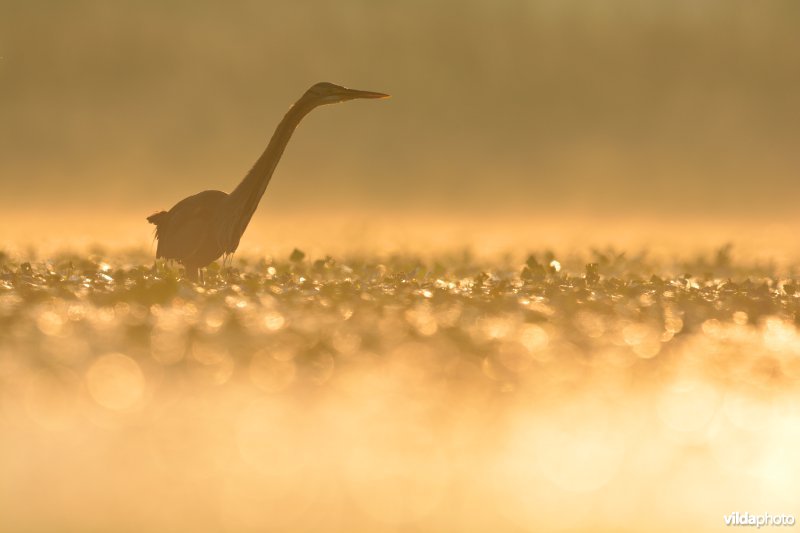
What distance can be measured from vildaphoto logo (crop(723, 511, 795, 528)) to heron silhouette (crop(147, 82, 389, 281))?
1036 cm

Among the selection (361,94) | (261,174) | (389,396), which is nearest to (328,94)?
(361,94)

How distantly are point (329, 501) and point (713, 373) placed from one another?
514cm

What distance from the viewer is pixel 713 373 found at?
1138 cm

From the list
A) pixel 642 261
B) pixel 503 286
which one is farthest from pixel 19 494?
pixel 642 261

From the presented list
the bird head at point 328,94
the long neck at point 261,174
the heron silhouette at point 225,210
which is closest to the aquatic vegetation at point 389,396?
the heron silhouette at point 225,210

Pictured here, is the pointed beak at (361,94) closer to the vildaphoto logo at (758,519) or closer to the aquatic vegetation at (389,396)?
the aquatic vegetation at (389,396)

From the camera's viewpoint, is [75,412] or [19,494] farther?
[75,412]

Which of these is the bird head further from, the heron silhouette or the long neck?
the long neck

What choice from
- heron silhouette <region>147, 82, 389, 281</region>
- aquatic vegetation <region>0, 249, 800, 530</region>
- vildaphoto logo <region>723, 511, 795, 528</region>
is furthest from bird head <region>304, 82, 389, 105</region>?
vildaphoto logo <region>723, 511, 795, 528</region>

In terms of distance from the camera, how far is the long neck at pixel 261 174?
17.2 metres

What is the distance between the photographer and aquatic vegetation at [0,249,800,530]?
24.3 feet

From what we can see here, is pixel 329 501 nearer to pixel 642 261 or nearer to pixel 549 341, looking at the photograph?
pixel 549 341

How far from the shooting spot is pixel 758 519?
278 inches

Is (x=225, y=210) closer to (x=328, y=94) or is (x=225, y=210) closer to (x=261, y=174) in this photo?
(x=261, y=174)
